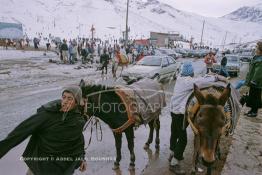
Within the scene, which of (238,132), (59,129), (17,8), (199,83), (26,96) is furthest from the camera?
(17,8)

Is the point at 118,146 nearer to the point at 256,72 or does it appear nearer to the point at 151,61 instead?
the point at 256,72

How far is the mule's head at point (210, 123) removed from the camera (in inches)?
153

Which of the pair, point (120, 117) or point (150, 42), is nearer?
point (120, 117)

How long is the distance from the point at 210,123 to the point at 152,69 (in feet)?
41.2

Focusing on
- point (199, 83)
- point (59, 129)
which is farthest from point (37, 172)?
point (199, 83)

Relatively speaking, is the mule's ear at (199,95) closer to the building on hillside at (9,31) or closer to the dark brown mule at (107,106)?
the dark brown mule at (107,106)

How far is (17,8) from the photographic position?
160 metres

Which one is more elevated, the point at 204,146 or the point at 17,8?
the point at 17,8

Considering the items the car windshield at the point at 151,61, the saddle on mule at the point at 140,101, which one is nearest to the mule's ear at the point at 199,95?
the saddle on mule at the point at 140,101

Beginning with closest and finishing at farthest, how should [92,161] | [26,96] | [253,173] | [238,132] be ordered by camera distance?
[253,173] < [92,161] < [238,132] < [26,96]

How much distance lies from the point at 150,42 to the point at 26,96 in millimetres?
42935

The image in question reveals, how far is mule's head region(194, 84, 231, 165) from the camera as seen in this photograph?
389 cm

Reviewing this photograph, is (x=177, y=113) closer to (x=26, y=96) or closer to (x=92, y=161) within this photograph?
(x=92, y=161)

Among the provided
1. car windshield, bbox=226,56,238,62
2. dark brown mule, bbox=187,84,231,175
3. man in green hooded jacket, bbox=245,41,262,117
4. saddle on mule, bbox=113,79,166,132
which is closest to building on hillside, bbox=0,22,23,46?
car windshield, bbox=226,56,238,62
